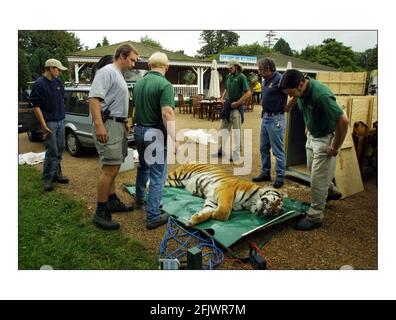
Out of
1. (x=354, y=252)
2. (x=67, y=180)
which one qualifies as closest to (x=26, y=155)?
(x=67, y=180)

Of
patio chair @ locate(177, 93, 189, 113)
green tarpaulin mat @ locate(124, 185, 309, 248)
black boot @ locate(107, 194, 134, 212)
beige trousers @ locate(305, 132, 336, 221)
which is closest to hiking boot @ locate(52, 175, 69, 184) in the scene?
black boot @ locate(107, 194, 134, 212)

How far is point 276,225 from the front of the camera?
3643mm

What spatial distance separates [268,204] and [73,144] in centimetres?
514

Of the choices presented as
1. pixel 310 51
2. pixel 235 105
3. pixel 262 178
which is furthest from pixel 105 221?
pixel 310 51

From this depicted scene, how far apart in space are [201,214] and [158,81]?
1.60 meters

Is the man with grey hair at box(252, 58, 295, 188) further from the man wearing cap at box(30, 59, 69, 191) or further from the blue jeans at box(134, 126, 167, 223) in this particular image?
the man wearing cap at box(30, 59, 69, 191)

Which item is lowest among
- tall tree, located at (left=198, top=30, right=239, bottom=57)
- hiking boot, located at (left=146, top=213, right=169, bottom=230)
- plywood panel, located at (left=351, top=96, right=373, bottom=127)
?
hiking boot, located at (left=146, top=213, right=169, bottom=230)

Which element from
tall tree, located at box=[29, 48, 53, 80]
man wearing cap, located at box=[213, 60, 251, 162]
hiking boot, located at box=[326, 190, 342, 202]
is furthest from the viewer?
man wearing cap, located at box=[213, 60, 251, 162]

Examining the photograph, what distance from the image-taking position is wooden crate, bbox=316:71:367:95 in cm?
567

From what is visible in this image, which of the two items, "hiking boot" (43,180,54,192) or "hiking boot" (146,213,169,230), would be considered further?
"hiking boot" (43,180,54,192)

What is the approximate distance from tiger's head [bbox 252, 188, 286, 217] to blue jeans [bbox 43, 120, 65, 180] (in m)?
3.26

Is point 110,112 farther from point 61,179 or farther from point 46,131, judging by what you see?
point 61,179

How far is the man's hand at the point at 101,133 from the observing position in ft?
10.7

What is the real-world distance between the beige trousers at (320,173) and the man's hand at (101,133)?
2383mm
